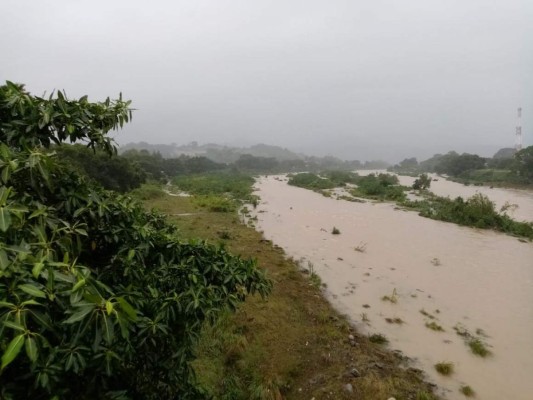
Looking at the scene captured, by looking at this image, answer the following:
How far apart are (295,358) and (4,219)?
5.40 metres

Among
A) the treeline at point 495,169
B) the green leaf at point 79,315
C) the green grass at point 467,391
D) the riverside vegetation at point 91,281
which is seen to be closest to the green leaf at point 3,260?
the riverside vegetation at point 91,281

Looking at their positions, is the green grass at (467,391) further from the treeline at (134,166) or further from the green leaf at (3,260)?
the green leaf at (3,260)

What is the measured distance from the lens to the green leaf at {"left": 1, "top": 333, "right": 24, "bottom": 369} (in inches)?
46.0

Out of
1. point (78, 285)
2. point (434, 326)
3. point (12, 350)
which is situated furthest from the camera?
point (434, 326)

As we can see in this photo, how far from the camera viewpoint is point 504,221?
17.0m

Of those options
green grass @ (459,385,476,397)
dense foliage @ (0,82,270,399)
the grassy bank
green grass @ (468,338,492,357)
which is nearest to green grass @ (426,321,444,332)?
green grass @ (468,338,492,357)

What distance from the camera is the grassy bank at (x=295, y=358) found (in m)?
4.99

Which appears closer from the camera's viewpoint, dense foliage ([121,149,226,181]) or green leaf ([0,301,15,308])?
green leaf ([0,301,15,308])

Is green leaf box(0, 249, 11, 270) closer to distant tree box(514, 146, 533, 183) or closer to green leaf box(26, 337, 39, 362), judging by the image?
green leaf box(26, 337, 39, 362)

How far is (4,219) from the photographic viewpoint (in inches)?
59.1

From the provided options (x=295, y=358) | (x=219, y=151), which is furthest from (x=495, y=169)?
(x=219, y=151)

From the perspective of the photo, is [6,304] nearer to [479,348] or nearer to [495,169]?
[479,348]

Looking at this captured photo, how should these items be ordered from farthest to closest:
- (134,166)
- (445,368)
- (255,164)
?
(255,164) → (134,166) → (445,368)

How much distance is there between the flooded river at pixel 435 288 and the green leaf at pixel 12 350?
6182 millimetres
